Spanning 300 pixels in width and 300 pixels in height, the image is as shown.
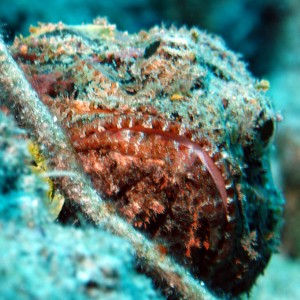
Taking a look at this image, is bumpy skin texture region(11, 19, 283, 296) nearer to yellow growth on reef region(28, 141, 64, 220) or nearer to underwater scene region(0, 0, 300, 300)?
underwater scene region(0, 0, 300, 300)

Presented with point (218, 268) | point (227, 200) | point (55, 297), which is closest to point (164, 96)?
point (227, 200)

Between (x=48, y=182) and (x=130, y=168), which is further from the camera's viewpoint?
(x=130, y=168)

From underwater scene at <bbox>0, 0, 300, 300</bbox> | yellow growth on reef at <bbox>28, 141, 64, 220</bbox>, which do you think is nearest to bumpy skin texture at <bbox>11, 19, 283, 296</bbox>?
underwater scene at <bbox>0, 0, 300, 300</bbox>

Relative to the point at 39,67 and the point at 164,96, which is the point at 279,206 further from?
the point at 39,67

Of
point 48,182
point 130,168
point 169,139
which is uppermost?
point 169,139

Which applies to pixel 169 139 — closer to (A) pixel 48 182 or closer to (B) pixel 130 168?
(B) pixel 130 168

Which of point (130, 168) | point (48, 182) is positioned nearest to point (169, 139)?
point (130, 168)

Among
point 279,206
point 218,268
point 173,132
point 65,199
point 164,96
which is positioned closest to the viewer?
point 65,199

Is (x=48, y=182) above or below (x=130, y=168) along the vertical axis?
below
